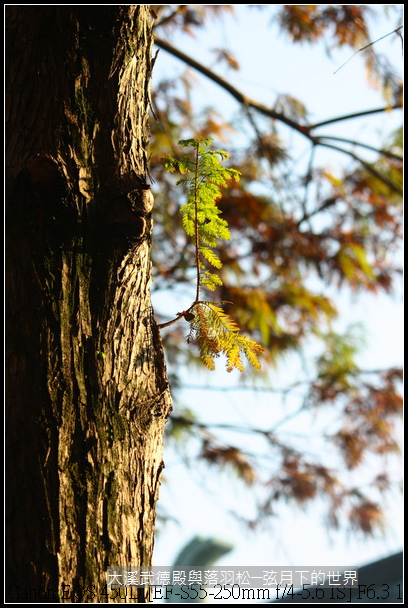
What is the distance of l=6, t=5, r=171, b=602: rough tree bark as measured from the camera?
3.39 feet

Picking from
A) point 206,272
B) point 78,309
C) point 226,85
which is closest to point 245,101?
point 226,85

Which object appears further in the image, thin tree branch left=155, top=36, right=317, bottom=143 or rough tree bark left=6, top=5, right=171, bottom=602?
thin tree branch left=155, top=36, right=317, bottom=143

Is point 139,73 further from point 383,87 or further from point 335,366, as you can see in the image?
point 335,366

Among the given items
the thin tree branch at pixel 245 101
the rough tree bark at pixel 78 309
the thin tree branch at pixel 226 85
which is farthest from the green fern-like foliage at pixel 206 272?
the thin tree branch at pixel 226 85

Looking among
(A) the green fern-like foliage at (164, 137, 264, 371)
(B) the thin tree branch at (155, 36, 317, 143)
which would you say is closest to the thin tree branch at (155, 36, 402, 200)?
(B) the thin tree branch at (155, 36, 317, 143)

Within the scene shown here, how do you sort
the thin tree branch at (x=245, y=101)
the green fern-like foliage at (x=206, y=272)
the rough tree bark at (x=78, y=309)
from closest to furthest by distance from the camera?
the rough tree bark at (x=78, y=309)
the green fern-like foliage at (x=206, y=272)
the thin tree branch at (x=245, y=101)

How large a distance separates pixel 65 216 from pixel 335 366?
14.3 feet

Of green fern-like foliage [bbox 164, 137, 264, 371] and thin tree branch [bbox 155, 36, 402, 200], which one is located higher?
thin tree branch [bbox 155, 36, 402, 200]

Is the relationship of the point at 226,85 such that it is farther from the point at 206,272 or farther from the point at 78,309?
the point at 78,309

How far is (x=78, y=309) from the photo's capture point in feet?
3.70

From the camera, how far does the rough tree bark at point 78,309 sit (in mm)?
1034

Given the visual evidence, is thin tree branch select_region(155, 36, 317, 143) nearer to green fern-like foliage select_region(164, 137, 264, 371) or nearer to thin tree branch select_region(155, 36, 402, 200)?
thin tree branch select_region(155, 36, 402, 200)

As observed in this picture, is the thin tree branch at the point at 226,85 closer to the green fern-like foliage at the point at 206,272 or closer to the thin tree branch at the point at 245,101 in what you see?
the thin tree branch at the point at 245,101

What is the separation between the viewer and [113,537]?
107cm
